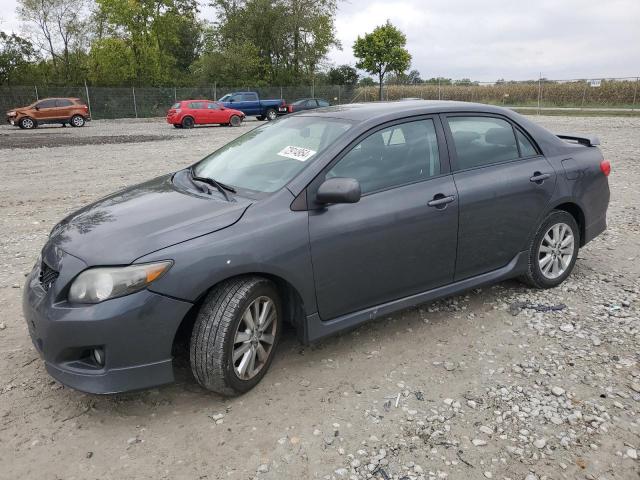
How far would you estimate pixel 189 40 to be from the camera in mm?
58062

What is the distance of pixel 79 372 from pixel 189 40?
2413 inches

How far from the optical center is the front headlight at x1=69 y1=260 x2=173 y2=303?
2.68 meters

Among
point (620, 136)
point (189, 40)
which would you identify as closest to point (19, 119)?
point (620, 136)

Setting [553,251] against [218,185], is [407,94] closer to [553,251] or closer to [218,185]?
[553,251]

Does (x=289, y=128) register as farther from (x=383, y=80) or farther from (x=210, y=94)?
(x=383, y=80)

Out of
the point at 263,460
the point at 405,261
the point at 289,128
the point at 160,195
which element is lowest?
the point at 263,460

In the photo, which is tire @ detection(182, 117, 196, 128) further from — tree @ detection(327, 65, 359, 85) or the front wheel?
tree @ detection(327, 65, 359, 85)

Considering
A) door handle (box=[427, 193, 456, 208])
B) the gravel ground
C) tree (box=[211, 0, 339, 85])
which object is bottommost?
the gravel ground

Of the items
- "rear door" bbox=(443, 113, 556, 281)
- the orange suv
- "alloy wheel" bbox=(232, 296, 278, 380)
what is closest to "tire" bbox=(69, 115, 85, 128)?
the orange suv

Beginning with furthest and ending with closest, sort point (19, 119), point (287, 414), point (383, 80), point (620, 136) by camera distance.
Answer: point (383, 80), point (19, 119), point (620, 136), point (287, 414)

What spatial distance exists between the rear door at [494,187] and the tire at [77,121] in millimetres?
28609

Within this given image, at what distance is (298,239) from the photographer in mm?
3090

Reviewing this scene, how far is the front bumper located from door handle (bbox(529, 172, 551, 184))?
9.50ft

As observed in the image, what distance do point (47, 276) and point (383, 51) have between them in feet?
143
